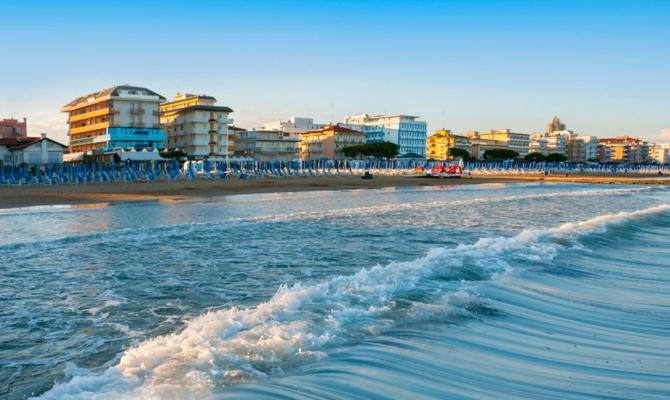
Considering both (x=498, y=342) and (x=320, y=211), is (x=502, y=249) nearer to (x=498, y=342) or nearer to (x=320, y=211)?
(x=498, y=342)

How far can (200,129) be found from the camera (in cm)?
7494

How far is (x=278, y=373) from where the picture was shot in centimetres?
454

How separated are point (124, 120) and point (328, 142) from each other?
130 feet

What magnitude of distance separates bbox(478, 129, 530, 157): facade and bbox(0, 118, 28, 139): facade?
101 meters

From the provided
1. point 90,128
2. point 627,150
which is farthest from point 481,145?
point 90,128

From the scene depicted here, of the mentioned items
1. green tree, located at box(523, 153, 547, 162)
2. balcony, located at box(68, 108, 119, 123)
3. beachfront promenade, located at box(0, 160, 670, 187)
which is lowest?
beachfront promenade, located at box(0, 160, 670, 187)

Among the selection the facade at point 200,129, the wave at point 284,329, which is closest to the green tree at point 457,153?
the facade at point 200,129

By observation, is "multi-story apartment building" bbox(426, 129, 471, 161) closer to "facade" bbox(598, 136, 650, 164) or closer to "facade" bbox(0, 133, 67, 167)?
"facade" bbox(598, 136, 650, 164)

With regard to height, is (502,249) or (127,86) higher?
(127,86)

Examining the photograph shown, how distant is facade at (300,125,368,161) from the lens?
98375 mm

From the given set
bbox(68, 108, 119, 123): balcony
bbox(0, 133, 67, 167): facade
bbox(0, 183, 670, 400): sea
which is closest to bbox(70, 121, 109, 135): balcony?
bbox(68, 108, 119, 123): balcony

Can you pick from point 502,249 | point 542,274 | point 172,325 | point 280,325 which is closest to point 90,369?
point 172,325

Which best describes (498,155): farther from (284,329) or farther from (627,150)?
(284,329)

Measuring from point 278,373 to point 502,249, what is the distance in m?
7.27
